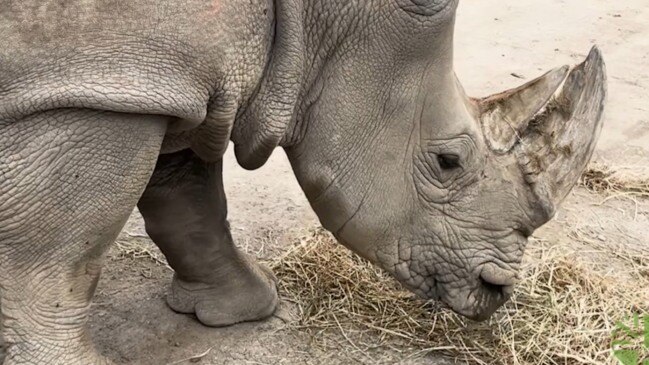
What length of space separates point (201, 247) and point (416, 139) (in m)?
0.89

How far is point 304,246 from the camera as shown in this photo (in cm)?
360

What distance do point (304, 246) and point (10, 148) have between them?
5.63 feet

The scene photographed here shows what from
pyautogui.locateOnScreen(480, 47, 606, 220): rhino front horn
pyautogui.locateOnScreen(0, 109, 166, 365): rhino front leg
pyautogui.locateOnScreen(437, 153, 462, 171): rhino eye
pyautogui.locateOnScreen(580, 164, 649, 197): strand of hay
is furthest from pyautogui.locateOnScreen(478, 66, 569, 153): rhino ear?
pyautogui.locateOnScreen(580, 164, 649, 197): strand of hay

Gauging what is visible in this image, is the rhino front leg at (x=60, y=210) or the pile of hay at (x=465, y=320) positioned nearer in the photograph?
the rhino front leg at (x=60, y=210)

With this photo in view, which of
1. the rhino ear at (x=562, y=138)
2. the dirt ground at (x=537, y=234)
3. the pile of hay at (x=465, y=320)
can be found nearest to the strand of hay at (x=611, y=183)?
the dirt ground at (x=537, y=234)

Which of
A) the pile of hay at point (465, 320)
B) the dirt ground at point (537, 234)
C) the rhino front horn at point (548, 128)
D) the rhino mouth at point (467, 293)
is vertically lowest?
the dirt ground at point (537, 234)

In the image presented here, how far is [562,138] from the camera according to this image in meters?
2.56

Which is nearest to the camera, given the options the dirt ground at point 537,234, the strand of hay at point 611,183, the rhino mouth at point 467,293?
the rhino mouth at point 467,293

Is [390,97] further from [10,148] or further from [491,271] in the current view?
[10,148]

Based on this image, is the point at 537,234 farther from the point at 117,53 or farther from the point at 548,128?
the point at 117,53

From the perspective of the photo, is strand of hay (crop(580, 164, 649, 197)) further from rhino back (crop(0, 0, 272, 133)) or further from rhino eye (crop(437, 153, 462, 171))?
rhino back (crop(0, 0, 272, 133))

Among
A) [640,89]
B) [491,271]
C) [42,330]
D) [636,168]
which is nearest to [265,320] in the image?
[491,271]

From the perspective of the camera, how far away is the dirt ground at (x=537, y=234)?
3043mm

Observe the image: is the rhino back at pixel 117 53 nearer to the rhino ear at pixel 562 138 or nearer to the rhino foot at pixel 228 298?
the rhino ear at pixel 562 138
